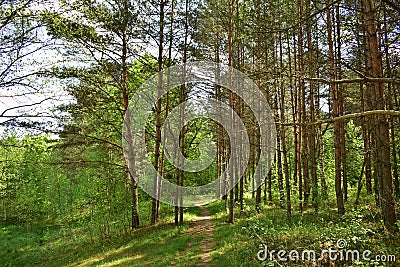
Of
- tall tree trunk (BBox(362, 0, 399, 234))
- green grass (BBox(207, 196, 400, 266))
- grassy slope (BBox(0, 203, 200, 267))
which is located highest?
tall tree trunk (BBox(362, 0, 399, 234))

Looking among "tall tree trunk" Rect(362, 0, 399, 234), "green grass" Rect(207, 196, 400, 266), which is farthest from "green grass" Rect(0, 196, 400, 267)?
"tall tree trunk" Rect(362, 0, 399, 234)

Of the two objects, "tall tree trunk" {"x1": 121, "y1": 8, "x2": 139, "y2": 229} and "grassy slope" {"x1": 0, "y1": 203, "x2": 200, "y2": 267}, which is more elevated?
"tall tree trunk" {"x1": 121, "y1": 8, "x2": 139, "y2": 229}

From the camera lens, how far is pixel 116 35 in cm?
1482

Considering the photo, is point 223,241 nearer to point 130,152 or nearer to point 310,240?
point 310,240

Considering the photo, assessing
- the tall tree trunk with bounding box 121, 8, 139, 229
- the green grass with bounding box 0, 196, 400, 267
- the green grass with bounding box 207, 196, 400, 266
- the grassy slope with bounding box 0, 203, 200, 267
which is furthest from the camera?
the tall tree trunk with bounding box 121, 8, 139, 229

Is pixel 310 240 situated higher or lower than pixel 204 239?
higher

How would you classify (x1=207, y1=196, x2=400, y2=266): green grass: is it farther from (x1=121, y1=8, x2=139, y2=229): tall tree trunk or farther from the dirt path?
(x1=121, y1=8, x2=139, y2=229): tall tree trunk

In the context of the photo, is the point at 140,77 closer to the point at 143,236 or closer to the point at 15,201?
the point at 143,236

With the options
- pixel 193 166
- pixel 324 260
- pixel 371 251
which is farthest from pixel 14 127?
pixel 193 166

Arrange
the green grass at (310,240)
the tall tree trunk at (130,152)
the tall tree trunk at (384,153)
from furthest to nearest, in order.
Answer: the tall tree trunk at (130,152)
the tall tree trunk at (384,153)
the green grass at (310,240)

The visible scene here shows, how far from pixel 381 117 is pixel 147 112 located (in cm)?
1383

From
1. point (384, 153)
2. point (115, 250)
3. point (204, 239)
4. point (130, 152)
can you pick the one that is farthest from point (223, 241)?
point (130, 152)

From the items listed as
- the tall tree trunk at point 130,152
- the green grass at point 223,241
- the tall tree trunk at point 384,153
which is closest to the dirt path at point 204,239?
the green grass at point 223,241

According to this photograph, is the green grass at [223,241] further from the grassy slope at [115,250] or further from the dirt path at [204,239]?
the dirt path at [204,239]
